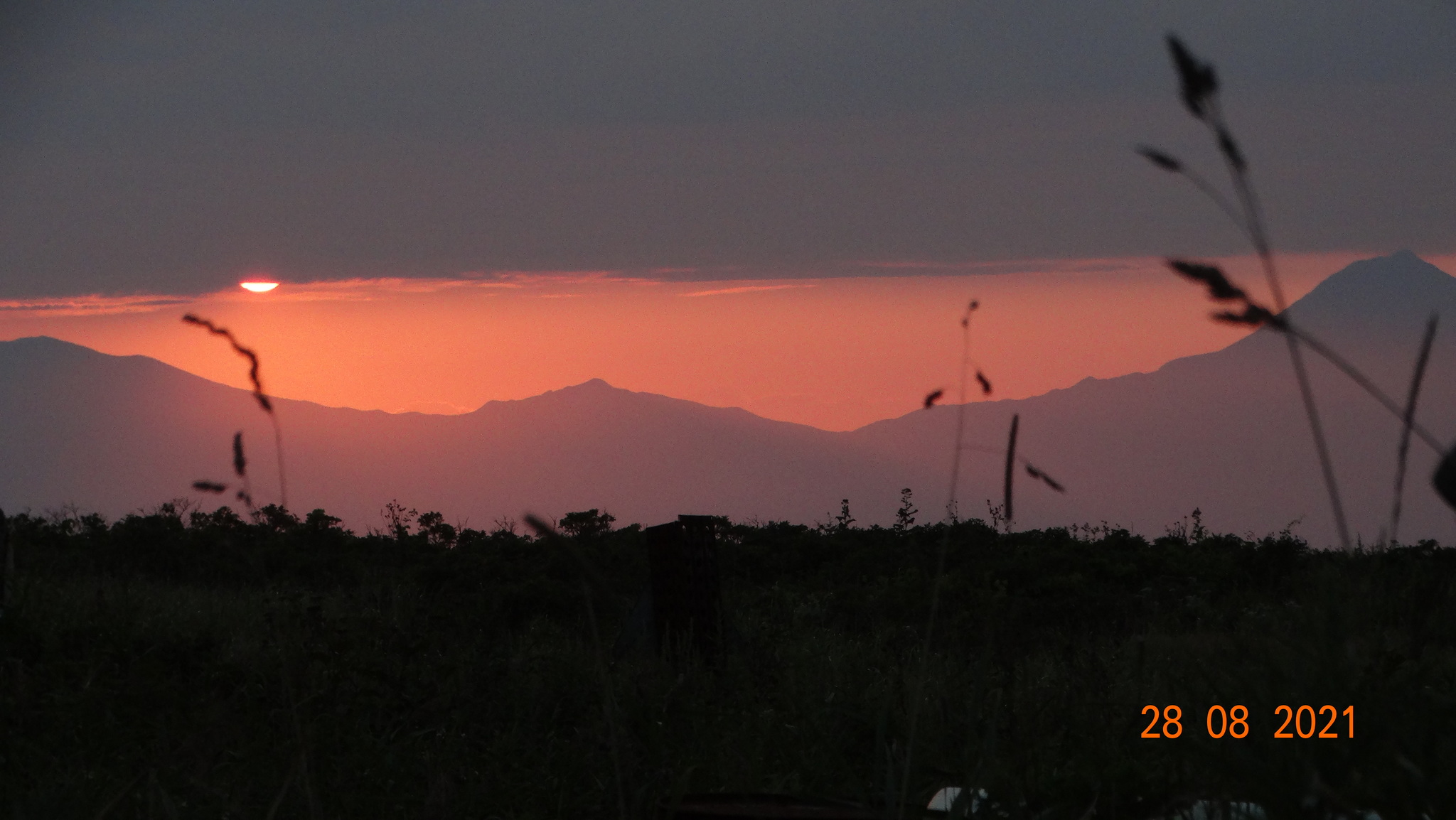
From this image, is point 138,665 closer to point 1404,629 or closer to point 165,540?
point 1404,629

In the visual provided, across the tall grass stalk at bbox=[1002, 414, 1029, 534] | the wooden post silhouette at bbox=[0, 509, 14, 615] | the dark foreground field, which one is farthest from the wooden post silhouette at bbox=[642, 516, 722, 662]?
the tall grass stalk at bbox=[1002, 414, 1029, 534]

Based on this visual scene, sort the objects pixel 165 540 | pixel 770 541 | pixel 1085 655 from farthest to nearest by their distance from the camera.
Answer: pixel 770 541 < pixel 165 540 < pixel 1085 655

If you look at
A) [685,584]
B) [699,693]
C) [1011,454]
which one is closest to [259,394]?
[1011,454]

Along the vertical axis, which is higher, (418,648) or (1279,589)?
(418,648)

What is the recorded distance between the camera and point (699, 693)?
484 cm

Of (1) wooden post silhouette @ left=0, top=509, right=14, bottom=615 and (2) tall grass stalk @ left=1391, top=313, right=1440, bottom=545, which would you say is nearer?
(2) tall grass stalk @ left=1391, top=313, right=1440, bottom=545

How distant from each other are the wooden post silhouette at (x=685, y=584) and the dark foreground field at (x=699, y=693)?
21 centimetres

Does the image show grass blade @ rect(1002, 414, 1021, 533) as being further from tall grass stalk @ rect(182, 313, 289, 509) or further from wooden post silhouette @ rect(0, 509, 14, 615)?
wooden post silhouette @ rect(0, 509, 14, 615)

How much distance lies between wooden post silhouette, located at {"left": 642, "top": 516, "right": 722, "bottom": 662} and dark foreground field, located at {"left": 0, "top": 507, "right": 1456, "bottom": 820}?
0.21 meters

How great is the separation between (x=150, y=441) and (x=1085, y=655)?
40657 mm

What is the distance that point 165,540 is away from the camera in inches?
473

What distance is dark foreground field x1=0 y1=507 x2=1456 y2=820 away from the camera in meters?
1.20

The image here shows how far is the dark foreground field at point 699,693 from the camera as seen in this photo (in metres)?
1.20

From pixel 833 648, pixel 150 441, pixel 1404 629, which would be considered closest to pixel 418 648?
pixel 833 648
